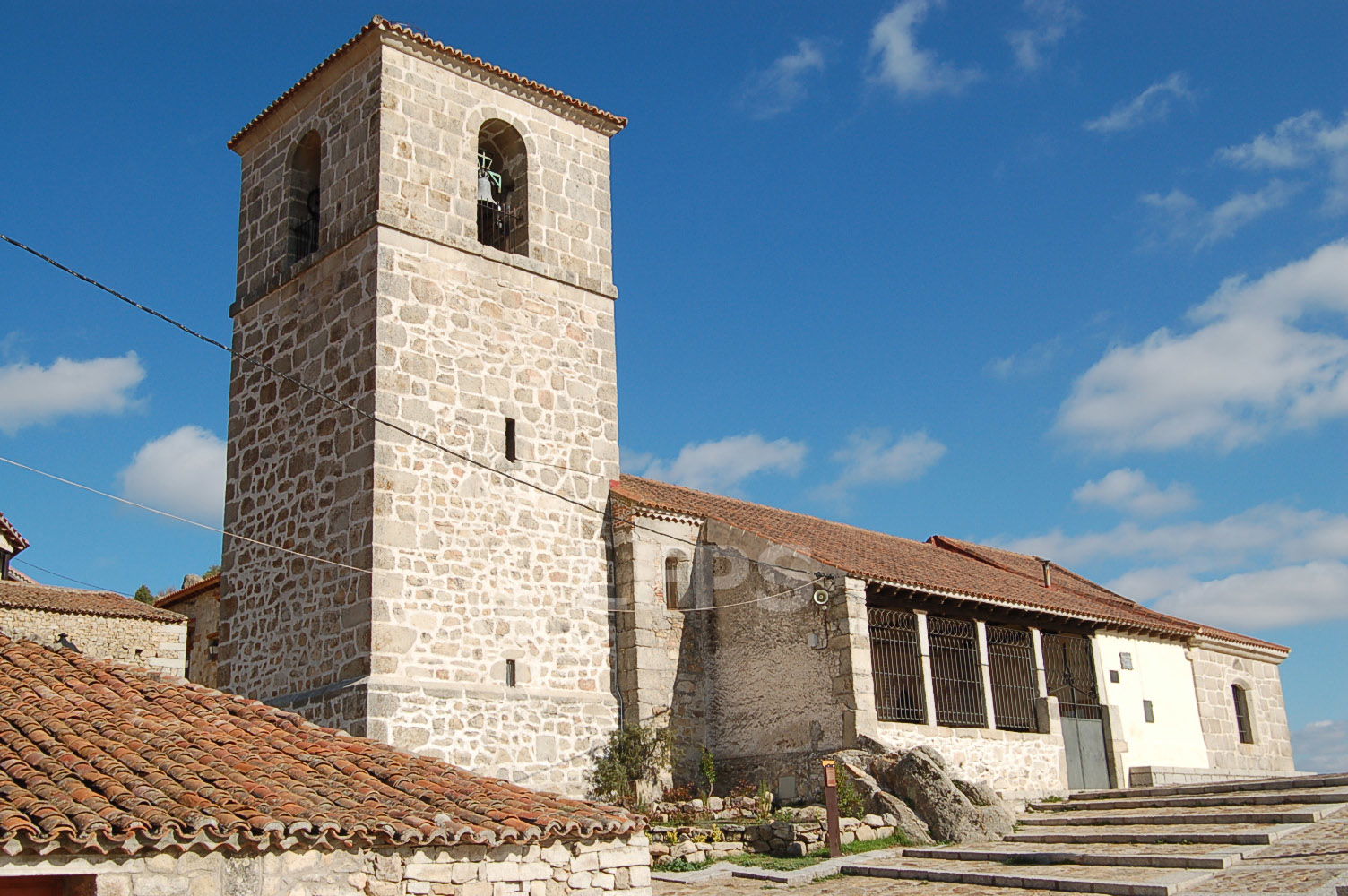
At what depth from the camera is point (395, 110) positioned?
611 inches

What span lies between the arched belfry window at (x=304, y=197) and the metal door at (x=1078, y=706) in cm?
1277

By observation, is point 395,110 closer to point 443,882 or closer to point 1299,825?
point 443,882

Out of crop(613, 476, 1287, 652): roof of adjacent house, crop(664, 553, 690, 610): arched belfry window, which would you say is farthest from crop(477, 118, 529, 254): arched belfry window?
crop(664, 553, 690, 610): arched belfry window

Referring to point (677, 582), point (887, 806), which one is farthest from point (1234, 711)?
point (677, 582)

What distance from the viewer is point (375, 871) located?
7996mm

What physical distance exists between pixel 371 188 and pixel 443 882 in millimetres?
9574

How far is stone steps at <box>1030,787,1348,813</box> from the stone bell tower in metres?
6.71

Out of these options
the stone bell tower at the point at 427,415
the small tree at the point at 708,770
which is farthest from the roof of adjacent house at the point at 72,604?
the small tree at the point at 708,770

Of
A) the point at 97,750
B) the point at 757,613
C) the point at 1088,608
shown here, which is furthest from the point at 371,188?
the point at 1088,608

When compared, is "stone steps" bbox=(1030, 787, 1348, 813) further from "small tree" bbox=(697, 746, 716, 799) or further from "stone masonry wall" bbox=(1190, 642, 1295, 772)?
"stone masonry wall" bbox=(1190, 642, 1295, 772)

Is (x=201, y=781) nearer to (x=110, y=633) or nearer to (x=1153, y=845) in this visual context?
(x=1153, y=845)

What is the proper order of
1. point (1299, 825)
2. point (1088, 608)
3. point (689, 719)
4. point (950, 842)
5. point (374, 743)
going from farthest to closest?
point (1088, 608), point (689, 719), point (950, 842), point (1299, 825), point (374, 743)

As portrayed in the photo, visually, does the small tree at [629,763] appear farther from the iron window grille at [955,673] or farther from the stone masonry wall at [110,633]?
the stone masonry wall at [110,633]

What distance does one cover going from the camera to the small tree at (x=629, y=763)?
15148 mm
